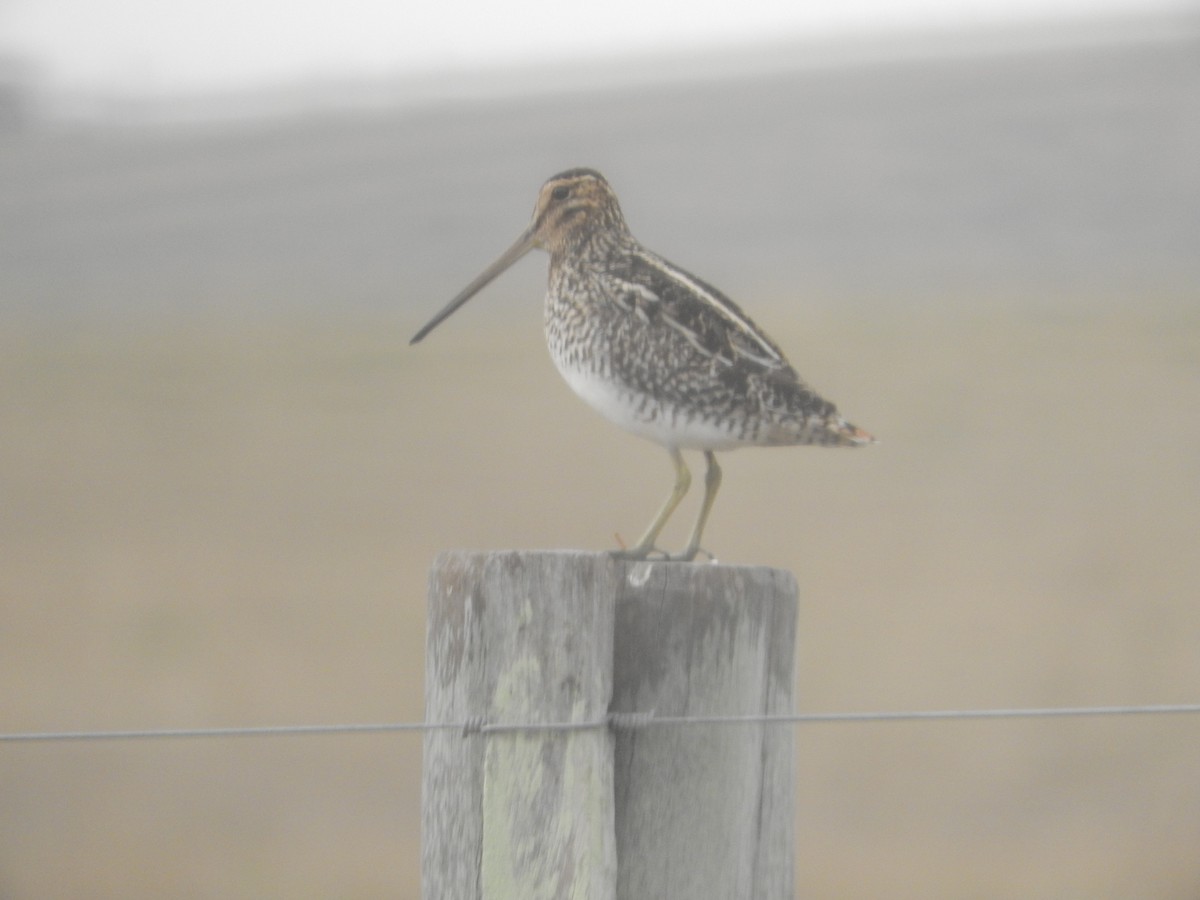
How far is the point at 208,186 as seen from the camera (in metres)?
20.5

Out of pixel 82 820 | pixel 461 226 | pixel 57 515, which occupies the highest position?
pixel 461 226

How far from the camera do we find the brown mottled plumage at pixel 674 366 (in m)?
2.38

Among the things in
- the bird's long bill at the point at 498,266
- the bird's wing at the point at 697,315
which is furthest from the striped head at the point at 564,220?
the bird's wing at the point at 697,315

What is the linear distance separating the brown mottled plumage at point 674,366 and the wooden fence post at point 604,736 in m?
0.48

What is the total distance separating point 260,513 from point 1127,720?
7.86 m

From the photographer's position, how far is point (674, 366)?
2375 mm

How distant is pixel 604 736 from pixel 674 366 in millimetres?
800

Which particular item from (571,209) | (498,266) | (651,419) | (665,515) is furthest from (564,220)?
(665,515)

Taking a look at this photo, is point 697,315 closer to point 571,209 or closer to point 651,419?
point 651,419

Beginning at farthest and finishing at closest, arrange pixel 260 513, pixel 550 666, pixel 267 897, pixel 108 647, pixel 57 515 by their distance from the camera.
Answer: pixel 57 515, pixel 260 513, pixel 108 647, pixel 267 897, pixel 550 666

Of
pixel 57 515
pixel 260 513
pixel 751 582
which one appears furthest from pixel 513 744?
pixel 57 515

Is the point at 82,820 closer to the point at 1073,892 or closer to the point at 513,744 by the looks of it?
the point at 1073,892

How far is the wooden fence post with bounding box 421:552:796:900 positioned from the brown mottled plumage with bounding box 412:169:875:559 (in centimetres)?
48

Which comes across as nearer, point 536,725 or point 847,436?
point 536,725
